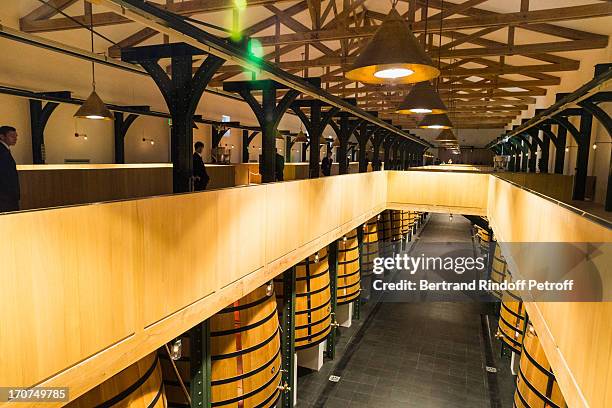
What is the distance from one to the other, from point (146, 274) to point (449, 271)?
16.5 m

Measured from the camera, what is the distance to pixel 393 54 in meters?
3.01

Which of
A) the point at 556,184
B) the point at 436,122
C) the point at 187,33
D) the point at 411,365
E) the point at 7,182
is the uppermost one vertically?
the point at 187,33

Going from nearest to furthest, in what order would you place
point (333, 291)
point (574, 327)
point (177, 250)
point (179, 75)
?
point (574, 327), point (177, 250), point (179, 75), point (333, 291)

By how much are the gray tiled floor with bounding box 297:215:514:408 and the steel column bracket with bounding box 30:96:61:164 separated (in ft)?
26.1

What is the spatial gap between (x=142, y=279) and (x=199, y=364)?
186 cm

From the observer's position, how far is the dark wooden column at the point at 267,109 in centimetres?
581

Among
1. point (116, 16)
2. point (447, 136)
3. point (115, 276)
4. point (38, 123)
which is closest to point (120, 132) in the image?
point (38, 123)

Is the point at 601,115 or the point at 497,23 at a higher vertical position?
the point at 497,23

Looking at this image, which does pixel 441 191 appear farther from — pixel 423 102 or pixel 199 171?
pixel 199 171

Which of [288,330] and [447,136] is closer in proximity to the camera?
[288,330]

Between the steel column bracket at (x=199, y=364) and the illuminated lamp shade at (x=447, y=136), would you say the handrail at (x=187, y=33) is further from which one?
the illuminated lamp shade at (x=447, y=136)

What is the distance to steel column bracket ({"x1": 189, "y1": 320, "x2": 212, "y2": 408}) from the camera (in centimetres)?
433

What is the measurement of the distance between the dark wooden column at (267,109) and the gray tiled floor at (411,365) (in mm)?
4526

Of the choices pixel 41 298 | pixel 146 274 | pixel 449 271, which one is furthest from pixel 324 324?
pixel 449 271
